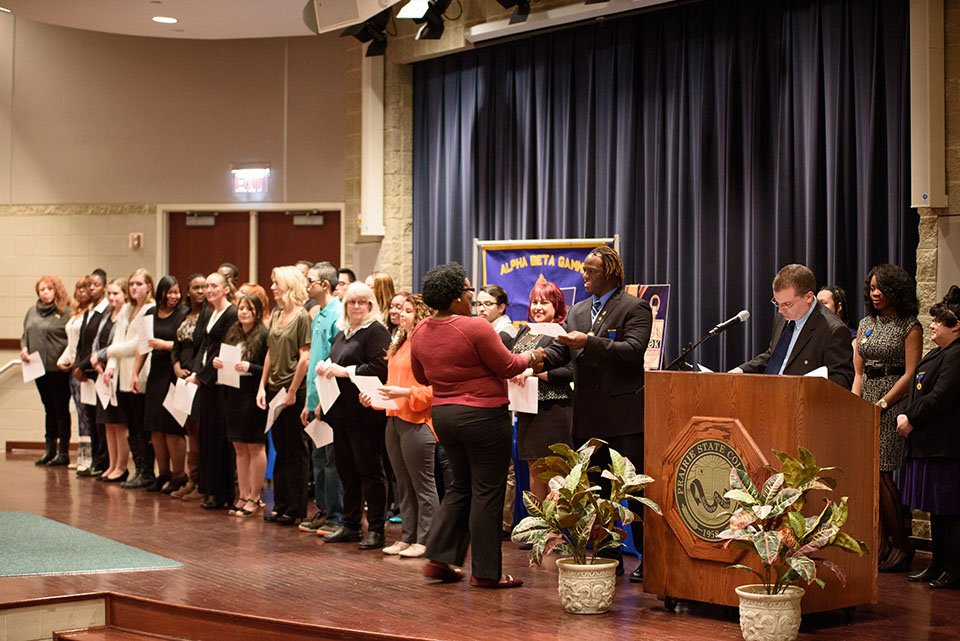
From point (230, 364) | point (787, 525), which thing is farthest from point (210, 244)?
point (787, 525)

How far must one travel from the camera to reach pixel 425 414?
5.56 meters

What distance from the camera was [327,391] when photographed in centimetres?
598

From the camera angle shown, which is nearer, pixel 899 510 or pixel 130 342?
pixel 899 510

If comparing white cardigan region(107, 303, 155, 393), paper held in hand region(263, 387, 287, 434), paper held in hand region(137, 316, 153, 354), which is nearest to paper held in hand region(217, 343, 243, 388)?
paper held in hand region(263, 387, 287, 434)

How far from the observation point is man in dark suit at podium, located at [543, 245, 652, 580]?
16.2ft

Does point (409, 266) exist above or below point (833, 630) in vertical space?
above

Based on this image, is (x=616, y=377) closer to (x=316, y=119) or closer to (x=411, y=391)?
(x=411, y=391)

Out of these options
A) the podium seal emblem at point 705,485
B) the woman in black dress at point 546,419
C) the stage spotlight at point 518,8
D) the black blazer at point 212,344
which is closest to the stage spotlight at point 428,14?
the stage spotlight at point 518,8

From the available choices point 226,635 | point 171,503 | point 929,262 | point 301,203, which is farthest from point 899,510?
point 301,203

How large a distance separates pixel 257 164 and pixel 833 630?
757 cm

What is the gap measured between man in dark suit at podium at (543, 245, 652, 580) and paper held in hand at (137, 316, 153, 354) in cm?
371

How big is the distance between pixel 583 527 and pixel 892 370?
2.01 m

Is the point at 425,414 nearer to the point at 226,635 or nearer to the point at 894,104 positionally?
the point at 226,635

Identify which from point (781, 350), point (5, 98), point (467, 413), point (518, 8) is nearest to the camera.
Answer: point (781, 350)
